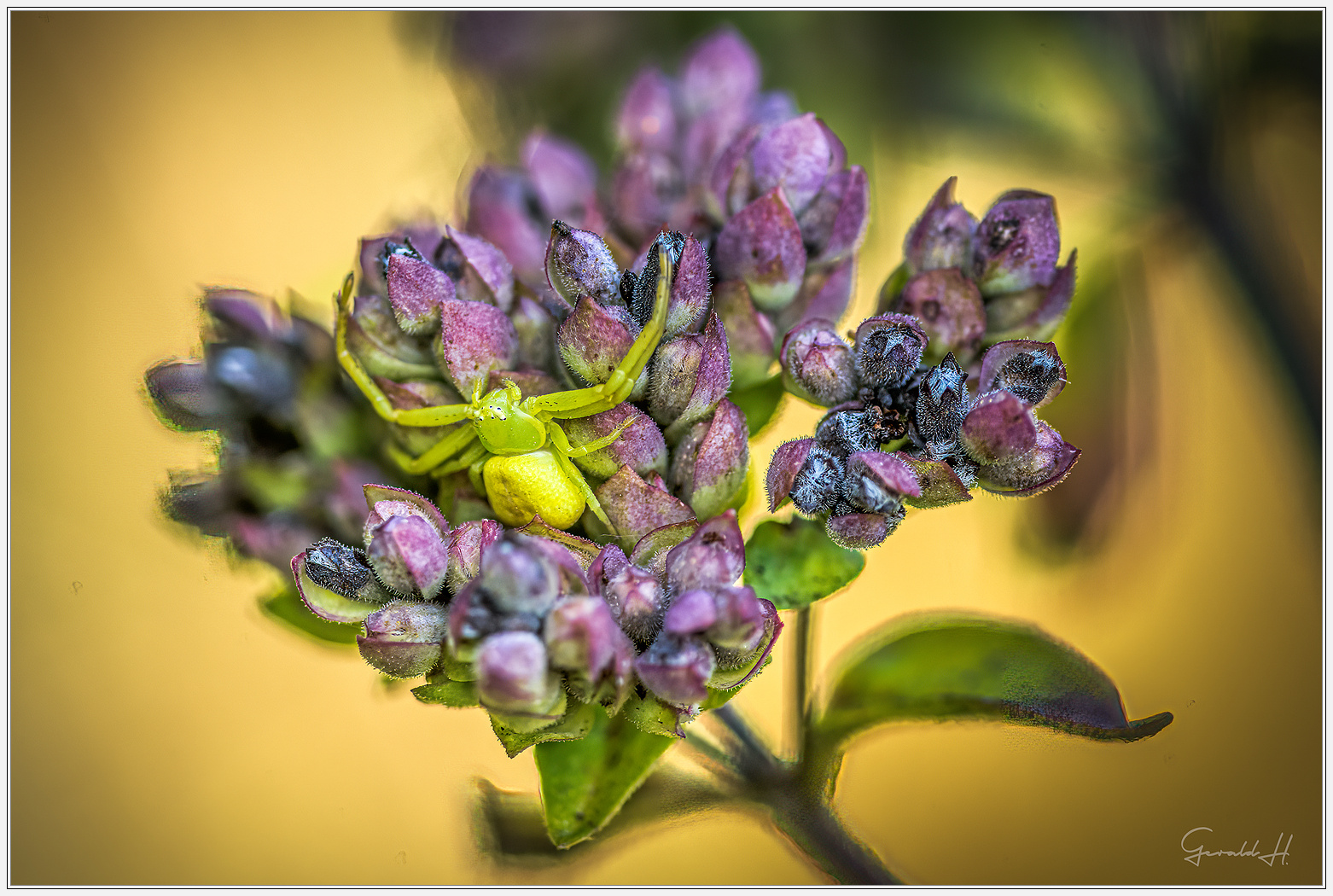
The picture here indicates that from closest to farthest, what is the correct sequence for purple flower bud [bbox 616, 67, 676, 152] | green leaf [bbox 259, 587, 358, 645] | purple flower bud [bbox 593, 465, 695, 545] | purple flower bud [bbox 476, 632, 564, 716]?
purple flower bud [bbox 476, 632, 564, 716] → purple flower bud [bbox 593, 465, 695, 545] → green leaf [bbox 259, 587, 358, 645] → purple flower bud [bbox 616, 67, 676, 152]

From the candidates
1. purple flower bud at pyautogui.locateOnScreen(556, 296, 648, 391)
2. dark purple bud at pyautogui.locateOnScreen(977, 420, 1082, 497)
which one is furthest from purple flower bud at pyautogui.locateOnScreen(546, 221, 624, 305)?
dark purple bud at pyautogui.locateOnScreen(977, 420, 1082, 497)

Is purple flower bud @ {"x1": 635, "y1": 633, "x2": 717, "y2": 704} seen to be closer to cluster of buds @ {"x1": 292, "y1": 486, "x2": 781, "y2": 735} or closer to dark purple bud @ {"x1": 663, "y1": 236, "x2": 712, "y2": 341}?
cluster of buds @ {"x1": 292, "y1": 486, "x2": 781, "y2": 735}

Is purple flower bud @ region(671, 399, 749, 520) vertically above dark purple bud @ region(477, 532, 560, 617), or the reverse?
purple flower bud @ region(671, 399, 749, 520)

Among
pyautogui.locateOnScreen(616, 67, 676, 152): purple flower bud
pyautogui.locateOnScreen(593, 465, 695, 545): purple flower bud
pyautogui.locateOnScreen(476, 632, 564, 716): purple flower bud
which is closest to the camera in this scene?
pyautogui.locateOnScreen(476, 632, 564, 716): purple flower bud

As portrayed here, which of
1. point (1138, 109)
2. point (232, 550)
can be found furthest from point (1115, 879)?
point (1138, 109)

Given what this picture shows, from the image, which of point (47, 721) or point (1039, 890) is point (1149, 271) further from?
point (47, 721)
